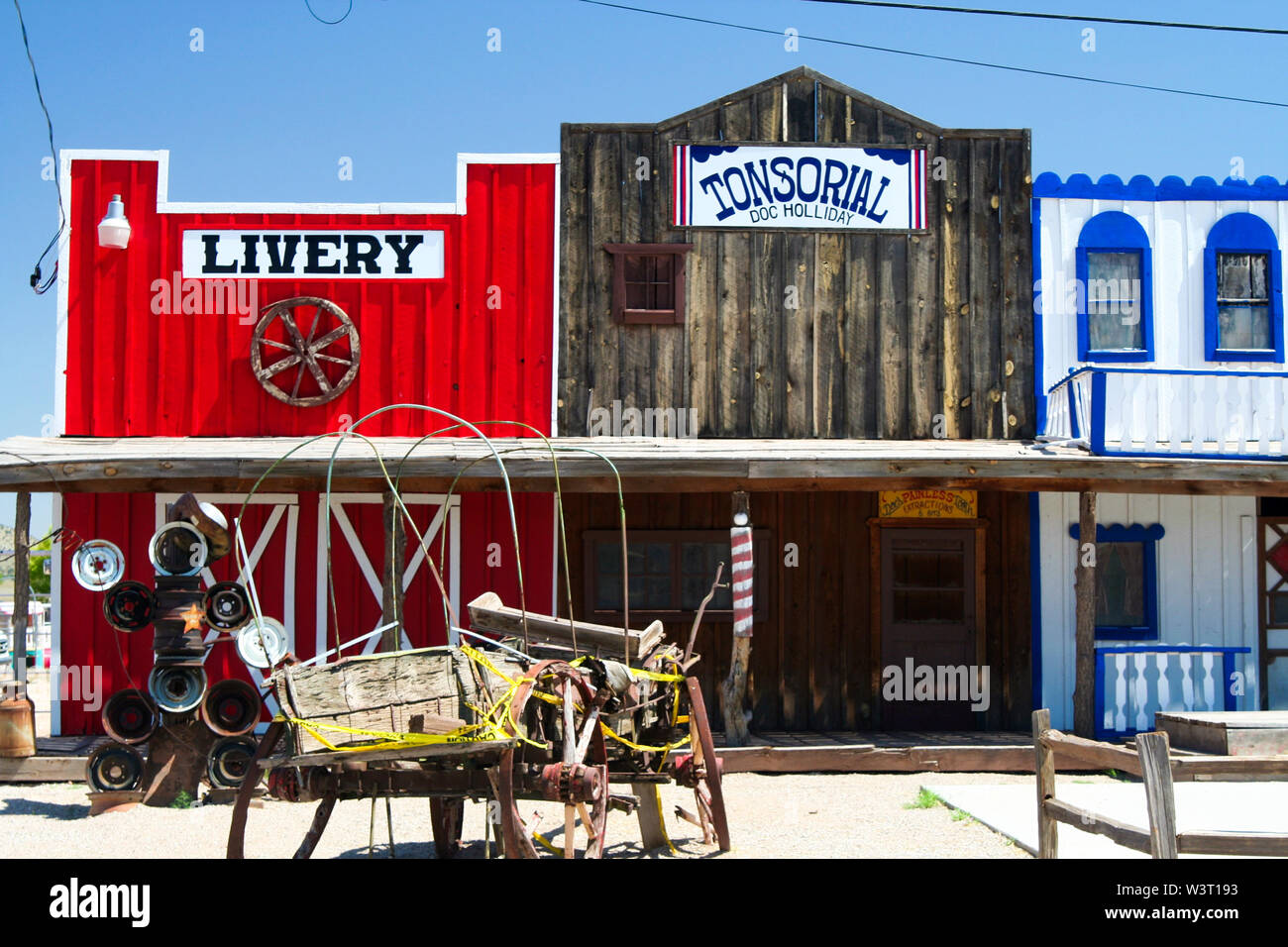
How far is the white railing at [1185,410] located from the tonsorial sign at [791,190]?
116 inches

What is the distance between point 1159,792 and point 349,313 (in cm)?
1030

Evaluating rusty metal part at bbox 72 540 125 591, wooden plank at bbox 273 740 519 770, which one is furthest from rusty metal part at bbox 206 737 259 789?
wooden plank at bbox 273 740 519 770

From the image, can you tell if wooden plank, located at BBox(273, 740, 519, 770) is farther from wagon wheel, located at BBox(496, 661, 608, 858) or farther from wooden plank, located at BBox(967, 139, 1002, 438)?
wooden plank, located at BBox(967, 139, 1002, 438)

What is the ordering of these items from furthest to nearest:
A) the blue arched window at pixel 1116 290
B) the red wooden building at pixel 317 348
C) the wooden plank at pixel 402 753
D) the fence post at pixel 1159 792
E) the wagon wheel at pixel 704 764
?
the blue arched window at pixel 1116 290 < the red wooden building at pixel 317 348 < the wagon wheel at pixel 704 764 < the fence post at pixel 1159 792 < the wooden plank at pixel 402 753

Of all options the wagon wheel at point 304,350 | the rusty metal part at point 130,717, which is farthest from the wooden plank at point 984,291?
the rusty metal part at point 130,717

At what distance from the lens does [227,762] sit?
10.2m

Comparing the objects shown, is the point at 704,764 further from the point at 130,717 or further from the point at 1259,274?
the point at 1259,274

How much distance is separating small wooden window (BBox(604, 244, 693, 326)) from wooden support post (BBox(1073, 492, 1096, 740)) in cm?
492

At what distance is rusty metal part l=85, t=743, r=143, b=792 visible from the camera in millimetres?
10086

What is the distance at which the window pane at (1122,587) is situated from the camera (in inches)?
548

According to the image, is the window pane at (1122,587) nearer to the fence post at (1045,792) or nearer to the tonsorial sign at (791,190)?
the tonsorial sign at (791,190)
